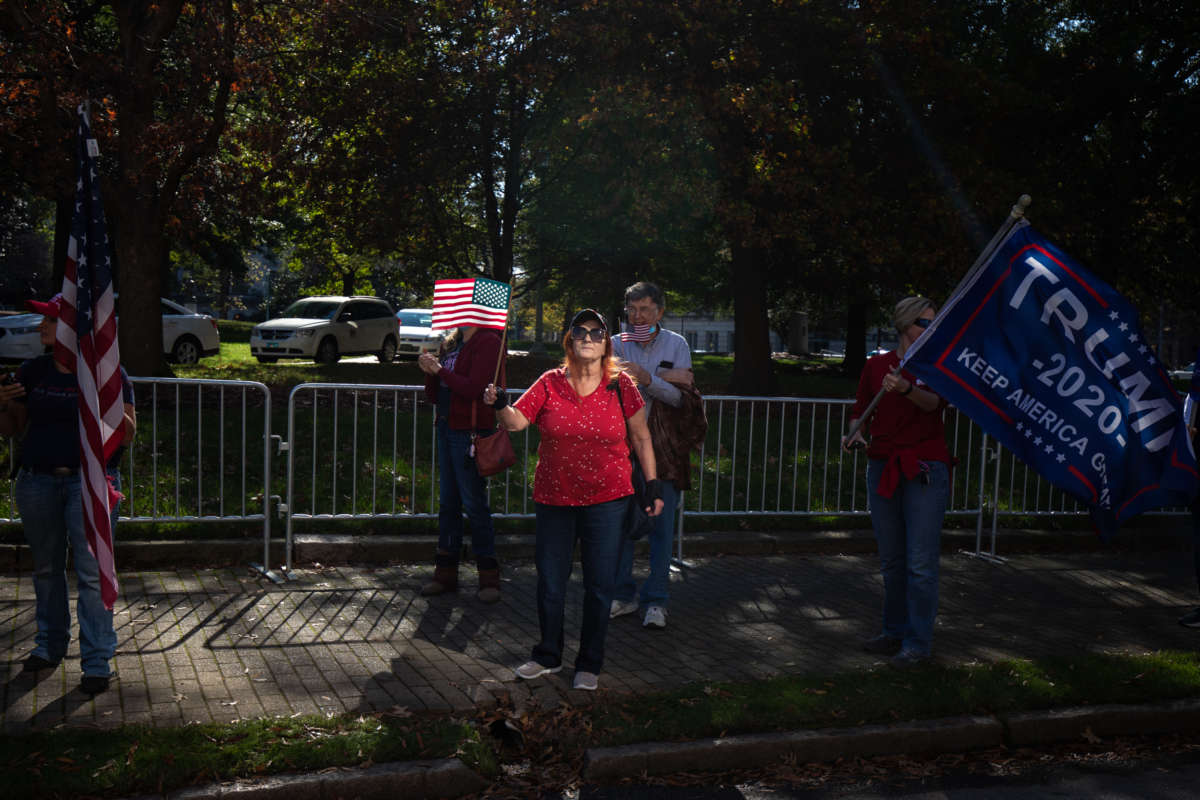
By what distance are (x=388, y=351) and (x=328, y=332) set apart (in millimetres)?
2849

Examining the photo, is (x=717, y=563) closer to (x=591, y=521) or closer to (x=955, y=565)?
(x=955, y=565)

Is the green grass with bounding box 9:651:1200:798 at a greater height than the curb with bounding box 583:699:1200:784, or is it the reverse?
the green grass with bounding box 9:651:1200:798

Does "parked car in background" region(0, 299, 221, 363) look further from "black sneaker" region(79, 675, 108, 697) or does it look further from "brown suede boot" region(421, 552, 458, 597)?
"black sneaker" region(79, 675, 108, 697)

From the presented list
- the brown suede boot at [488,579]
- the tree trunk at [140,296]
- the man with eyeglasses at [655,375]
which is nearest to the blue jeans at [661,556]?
the man with eyeglasses at [655,375]

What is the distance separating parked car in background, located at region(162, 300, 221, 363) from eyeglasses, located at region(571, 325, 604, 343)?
20.4m

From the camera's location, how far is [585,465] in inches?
208

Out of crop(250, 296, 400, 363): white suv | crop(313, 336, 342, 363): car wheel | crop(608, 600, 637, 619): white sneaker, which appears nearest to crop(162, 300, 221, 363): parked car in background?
crop(250, 296, 400, 363): white suv

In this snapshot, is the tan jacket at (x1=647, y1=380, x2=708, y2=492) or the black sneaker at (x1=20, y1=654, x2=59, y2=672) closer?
the black sneaker at (x1=20, y1=654, x2=59, y2=672)

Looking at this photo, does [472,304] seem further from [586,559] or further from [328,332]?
[328,332]

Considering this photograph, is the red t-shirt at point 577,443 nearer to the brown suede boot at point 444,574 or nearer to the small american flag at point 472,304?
the small american flag at point 472,304

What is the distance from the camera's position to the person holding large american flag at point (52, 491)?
5270mm

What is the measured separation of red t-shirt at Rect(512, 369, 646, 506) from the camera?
5277 millimetres

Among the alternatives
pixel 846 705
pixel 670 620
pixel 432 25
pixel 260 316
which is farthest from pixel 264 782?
pixel 260 316

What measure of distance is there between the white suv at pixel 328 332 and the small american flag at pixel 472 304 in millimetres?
20846
